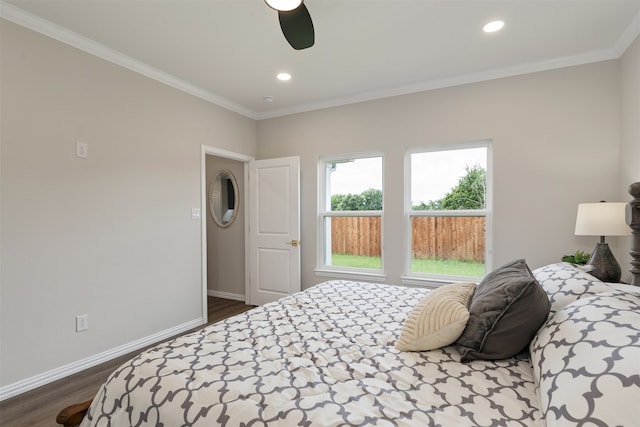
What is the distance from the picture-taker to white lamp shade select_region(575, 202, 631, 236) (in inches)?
89.8

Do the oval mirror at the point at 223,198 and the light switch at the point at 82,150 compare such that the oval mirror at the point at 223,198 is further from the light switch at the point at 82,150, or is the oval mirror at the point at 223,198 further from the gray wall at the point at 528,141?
the light switch at the point at 82,150

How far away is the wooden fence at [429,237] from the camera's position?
3412mm

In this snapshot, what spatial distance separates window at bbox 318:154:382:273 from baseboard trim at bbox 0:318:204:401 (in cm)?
190

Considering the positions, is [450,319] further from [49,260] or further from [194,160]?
[194,160]

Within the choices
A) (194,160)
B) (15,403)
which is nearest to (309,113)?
(194,160)

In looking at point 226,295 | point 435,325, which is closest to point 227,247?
point 226,295

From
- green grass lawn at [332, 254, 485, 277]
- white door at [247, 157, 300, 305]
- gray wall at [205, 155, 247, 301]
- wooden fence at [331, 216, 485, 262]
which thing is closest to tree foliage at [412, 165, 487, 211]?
wooden fence at [331, 216, 485, 262]

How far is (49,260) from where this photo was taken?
95.0 inches

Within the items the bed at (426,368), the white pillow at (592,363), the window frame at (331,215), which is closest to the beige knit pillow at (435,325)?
the bed at (426,368)

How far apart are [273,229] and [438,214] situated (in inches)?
81.8

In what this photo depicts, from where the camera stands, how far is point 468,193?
136 inches

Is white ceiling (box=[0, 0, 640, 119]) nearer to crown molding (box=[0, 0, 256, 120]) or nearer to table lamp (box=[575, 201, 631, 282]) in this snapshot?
crown molding (box=[0, 0, 256, 120])

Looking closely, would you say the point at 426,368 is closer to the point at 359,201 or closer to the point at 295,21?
the point at 295,21

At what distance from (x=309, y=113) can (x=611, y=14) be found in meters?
2.93
